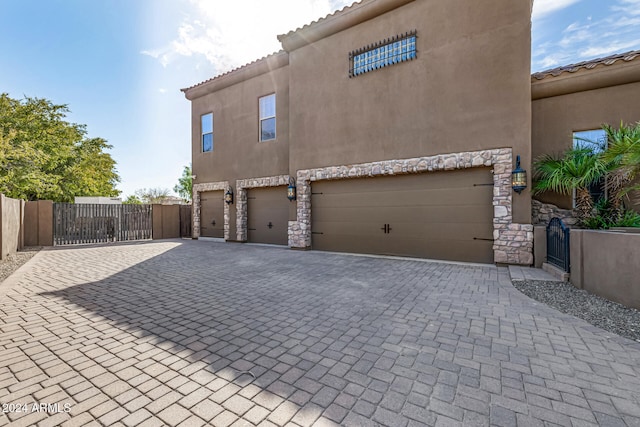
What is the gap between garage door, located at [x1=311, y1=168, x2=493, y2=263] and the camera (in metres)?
6.86

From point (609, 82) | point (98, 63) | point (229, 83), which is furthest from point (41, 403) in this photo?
point (98, 63)

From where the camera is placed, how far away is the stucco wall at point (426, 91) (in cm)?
642

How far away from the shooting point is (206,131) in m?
13.1

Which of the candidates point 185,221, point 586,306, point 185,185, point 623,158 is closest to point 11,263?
point 185,221

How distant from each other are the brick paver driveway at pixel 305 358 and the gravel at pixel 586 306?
0.24 meters

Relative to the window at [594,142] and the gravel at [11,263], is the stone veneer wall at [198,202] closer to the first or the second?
the gravel at [11,263]

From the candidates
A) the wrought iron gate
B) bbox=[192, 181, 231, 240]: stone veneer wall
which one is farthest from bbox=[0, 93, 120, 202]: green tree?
the wrought iron gate

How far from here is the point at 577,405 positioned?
190cm

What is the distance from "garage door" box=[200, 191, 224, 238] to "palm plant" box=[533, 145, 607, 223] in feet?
38.0

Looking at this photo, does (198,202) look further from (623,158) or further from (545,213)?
(623,158)

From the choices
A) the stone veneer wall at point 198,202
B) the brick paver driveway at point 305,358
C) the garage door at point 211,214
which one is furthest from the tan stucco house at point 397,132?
the brick paver driveway at point 305,358

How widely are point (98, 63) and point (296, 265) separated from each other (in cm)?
1276

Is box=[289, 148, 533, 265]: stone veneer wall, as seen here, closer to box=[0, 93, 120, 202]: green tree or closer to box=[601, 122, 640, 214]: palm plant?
box=[601, 122, 640, 214]: palm plant

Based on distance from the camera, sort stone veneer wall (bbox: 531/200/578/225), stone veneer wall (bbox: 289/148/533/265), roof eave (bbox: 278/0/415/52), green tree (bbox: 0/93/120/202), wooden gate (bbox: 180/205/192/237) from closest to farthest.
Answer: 1. stone veneer wall (bbox: 289/148/533/265)
2. stone veneer wall (bbox: 531/200/578/225)
3. roof eave (bbox: 278/0/415/52)
4. green tree (bbox: 0/93/120/202)
5. wooden gate (bbox: 180/205/192/237)
